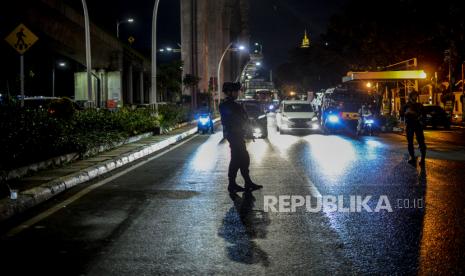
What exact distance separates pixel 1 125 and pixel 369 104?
68.7 ft

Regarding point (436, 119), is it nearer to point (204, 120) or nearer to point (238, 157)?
point (204, 120)

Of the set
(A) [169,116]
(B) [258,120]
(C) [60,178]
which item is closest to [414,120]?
(C) [60,178]

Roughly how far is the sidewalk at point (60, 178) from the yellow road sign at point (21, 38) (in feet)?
10.4

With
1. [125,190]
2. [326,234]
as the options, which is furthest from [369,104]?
[326,234]

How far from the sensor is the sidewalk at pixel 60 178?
338 inches

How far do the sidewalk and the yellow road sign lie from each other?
3.18 m

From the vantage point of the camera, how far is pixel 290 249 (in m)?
6.15

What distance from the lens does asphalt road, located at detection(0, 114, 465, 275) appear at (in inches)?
221

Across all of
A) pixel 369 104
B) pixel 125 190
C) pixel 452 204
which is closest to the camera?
pixel 452 204

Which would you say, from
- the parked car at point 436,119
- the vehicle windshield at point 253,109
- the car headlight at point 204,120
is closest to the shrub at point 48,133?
the vehicle windshield at point 253,109

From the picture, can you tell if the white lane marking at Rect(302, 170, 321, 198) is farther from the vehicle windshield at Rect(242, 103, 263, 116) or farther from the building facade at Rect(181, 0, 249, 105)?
the building facade at Rect(181, 0, 249, 105)

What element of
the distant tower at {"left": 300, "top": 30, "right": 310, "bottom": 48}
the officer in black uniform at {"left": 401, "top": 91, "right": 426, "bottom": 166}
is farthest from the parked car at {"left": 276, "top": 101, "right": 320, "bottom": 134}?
the distant tower at {"left": 300, "top": 30, "right": 310, "bottom": 48}

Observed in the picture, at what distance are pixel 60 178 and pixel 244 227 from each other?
16.3 feet

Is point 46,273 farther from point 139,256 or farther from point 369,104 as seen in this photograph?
point 369,104
